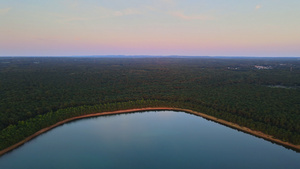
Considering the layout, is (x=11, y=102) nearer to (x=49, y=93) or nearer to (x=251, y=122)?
(x=49, y=93)

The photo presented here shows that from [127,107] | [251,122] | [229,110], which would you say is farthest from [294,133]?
[127,107]

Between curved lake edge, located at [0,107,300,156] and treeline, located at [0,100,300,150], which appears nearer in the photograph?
curved lake edge, located at [0,107,300,156]

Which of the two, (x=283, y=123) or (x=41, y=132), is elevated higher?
(x=283, y=123)

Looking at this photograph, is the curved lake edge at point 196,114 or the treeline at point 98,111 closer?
the curved lake edge at point 196,114

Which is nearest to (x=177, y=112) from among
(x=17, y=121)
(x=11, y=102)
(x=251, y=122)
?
(x=251, y=122)

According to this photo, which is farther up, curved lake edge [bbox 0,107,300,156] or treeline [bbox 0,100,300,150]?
treeline [bbox 0,100,300,150]

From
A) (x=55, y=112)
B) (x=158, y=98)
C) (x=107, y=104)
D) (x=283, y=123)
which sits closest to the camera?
(x=283, y=123)

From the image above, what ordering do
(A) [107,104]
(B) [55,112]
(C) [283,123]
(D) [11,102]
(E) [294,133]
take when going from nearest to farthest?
(E) [294,133] → (C) [283,123] → (B) [55,112] → (D) [11,102] → (A) [107,104]

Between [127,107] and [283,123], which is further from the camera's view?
[127,107]

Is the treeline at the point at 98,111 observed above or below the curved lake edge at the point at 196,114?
above

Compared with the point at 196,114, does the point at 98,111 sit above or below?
above

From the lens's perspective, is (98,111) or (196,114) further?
(196,114)
